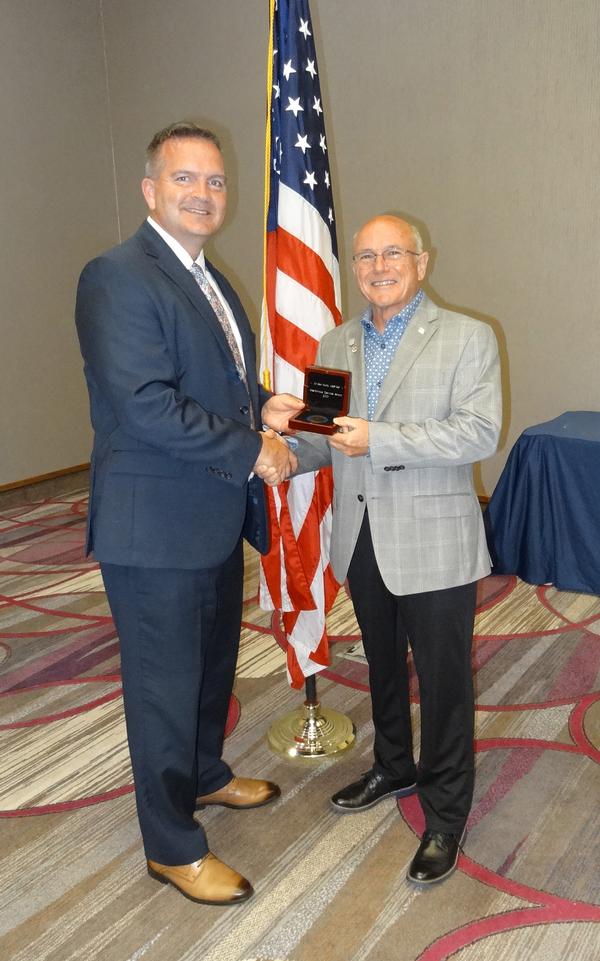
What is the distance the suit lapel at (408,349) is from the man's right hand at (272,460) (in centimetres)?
25

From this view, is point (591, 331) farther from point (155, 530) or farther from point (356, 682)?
point (155, 530)

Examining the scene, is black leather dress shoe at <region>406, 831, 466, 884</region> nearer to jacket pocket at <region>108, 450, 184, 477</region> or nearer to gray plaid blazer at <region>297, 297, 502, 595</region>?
gray plaid blazer at <region>297, 297, 502, 595</region>

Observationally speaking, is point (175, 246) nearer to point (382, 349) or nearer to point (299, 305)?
point (382, 349)

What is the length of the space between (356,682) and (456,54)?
13.9ft

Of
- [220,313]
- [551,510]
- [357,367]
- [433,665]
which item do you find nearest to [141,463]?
[220,313]

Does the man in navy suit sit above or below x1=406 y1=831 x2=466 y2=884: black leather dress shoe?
above

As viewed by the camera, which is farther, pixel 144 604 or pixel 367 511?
pixel 367 511

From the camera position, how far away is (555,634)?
11.2ft

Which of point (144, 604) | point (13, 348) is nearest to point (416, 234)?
point (144, 604)

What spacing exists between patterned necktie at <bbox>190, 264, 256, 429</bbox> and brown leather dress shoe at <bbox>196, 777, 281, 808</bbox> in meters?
1.16

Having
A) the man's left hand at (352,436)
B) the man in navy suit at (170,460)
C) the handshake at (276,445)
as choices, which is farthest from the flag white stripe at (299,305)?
the man's left hand at (352,436)

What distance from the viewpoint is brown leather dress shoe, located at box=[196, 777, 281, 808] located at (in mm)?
2293

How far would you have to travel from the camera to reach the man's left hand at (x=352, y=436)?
182 cm

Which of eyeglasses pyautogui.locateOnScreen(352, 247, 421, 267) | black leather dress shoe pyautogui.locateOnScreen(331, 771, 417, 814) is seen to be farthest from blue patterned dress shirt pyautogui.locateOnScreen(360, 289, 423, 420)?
black leather dress shoe pyautogui.locateOnScreen(331, 771, 417, 814)
